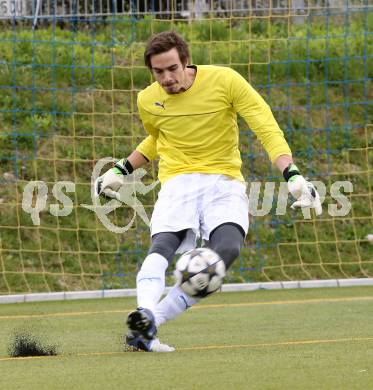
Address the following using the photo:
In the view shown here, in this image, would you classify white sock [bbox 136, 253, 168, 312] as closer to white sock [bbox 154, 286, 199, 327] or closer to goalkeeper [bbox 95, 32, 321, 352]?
goalkeeper [bbox 95, 32, 321, 352]

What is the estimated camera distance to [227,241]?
6195mm

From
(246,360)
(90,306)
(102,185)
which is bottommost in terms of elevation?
(90,306)

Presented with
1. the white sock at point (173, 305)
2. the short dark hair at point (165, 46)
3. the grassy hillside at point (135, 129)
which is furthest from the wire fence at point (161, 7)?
the white sock at point (173, 305)

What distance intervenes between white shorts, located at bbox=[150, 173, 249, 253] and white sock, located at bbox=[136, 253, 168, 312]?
24cm

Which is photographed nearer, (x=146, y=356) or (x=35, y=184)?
(x=146, y=356)

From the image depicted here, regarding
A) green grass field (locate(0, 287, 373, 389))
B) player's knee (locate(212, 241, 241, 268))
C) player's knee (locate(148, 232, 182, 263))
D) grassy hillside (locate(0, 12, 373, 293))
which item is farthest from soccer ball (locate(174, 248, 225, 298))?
grassy hillside (locate(0, 12, 373, 293))

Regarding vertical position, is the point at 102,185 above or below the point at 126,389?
above

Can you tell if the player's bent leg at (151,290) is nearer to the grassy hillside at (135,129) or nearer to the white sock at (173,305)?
the white sock at (173,305)

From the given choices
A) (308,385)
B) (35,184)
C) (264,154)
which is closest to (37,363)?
(308,385)

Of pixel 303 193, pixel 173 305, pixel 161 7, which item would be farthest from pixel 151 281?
pixel 161 7

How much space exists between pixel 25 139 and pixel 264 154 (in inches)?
107

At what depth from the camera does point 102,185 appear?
267 inches

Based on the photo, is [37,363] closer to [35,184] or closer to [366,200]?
[35,184]

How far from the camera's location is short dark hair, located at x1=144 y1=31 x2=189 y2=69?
6246 millimetres
